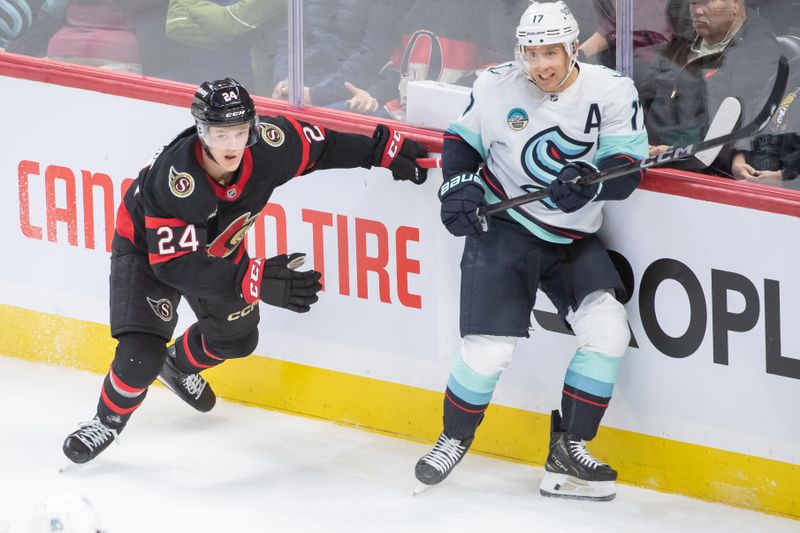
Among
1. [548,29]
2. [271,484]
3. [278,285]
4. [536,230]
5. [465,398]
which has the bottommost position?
[271,484]

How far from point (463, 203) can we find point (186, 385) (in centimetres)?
120

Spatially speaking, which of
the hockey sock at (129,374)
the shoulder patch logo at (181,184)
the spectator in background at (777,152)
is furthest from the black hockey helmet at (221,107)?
the spectator in background at (777,152)

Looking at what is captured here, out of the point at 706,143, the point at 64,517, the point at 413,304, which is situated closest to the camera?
the point at 64,517

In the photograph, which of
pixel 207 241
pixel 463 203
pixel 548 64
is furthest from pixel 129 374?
pixel 548 64

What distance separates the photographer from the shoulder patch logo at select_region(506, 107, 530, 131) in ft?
12.0

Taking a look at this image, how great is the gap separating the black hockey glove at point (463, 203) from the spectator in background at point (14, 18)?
178 centimetres

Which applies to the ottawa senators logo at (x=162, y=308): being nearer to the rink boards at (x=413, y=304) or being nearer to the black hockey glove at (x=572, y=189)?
the rink boards at (x=413, y=304)

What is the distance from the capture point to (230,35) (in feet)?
14.5

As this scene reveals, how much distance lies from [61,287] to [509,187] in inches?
70.1

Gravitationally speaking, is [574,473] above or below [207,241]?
below

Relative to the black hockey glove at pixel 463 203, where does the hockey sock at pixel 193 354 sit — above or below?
below

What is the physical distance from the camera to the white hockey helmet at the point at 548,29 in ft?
11.5

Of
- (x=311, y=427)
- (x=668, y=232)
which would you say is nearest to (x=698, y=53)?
(x=668, y=232)

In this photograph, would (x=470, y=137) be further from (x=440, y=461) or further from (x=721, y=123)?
(x=440, y=461)
